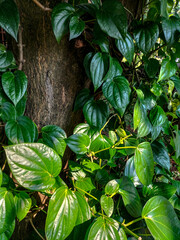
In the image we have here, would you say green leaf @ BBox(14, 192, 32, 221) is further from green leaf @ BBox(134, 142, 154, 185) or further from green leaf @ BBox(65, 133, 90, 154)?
green leaf @ BBox(134, 142, 154, 185)

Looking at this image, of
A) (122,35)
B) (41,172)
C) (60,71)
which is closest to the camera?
(41,172)

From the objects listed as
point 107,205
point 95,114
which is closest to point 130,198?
point 107,205

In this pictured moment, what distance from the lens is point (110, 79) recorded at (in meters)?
0.66

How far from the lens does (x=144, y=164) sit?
0.59 metres

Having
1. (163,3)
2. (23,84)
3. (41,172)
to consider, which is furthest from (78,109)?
(163,3)

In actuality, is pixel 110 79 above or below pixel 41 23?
below

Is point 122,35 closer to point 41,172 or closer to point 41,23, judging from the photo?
point 41,23

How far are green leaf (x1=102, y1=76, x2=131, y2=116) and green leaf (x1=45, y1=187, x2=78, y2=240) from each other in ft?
1.08

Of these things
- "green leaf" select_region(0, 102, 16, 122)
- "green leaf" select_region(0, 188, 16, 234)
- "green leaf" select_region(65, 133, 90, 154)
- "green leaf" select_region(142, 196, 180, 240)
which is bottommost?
"green leaf" select_region(142, 196, 180, 240)

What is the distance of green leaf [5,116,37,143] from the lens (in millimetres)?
532

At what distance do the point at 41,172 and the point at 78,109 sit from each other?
35 cm

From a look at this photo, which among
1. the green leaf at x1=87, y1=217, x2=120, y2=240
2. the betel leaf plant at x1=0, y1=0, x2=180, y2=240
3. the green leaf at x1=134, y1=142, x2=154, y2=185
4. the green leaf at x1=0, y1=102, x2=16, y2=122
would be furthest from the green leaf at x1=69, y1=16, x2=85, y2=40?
the green leaf at x1=87, y1=217, x2=120, y2=240

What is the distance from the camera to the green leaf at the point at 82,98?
71 centimetres

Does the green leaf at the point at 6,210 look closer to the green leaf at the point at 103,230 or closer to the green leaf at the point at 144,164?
the green leaf at the point at 103,230
